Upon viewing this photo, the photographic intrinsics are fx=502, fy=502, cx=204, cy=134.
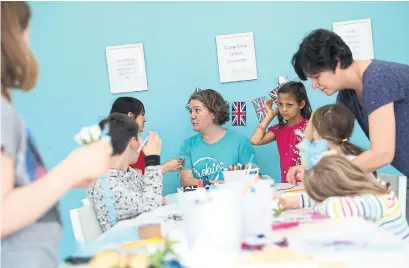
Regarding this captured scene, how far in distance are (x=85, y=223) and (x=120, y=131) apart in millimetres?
393

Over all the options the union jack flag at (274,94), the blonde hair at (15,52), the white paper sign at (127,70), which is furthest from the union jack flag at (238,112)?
the blonde hair at (15,52)

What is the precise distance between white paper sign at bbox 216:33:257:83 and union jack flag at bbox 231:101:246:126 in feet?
0.42

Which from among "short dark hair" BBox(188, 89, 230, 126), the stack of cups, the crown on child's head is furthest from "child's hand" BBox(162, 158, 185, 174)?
the stack of cups

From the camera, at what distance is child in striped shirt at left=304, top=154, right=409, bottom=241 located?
3.80 ft

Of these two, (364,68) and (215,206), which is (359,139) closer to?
(364,68)

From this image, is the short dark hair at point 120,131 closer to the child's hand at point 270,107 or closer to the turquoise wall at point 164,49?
the turquoise wall at point 164,49

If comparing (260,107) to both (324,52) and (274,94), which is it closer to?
(274,94)

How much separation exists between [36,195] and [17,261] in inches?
5.6

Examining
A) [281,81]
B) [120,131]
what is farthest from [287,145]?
[120,131]

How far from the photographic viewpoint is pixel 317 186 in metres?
1.24

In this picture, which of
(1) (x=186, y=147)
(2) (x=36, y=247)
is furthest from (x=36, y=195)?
(1) (x=186, y=147)

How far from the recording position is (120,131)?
3.97ft

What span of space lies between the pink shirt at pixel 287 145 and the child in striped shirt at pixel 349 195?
1.14m

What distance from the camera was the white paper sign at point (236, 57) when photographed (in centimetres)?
256
